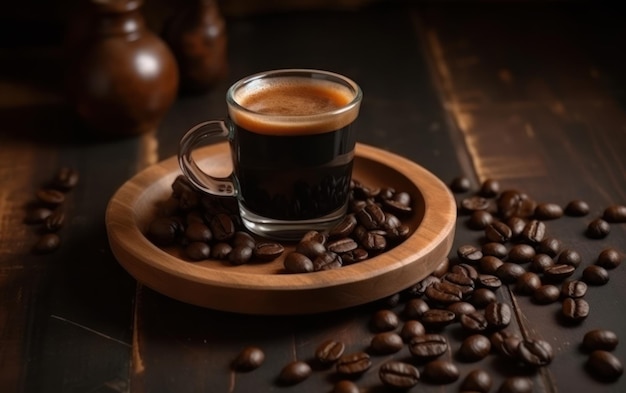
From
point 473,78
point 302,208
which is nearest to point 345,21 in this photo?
point 473,78

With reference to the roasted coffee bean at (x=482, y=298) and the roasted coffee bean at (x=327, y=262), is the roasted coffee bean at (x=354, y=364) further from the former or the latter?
the roasted coffee bean at (x=482, y=298)

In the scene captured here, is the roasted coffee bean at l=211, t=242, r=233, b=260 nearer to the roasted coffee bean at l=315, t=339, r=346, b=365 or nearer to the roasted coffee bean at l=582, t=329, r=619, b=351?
the roasted coffee bean at l=315, t=339, r=346, b=365

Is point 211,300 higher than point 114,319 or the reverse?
higher

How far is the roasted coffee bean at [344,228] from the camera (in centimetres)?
155

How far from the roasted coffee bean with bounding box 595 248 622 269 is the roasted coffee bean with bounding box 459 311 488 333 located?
0.32 metres

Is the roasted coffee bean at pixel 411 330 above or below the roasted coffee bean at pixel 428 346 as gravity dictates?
below

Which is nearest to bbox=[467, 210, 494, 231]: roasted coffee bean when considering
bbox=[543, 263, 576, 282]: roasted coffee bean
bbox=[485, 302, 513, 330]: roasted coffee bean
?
bbox=[543, 263, 576, 282]: roasted coffee bean

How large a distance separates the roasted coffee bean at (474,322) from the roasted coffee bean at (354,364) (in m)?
0.19

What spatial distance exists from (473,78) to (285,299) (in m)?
1.42

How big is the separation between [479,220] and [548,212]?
6.0 inches

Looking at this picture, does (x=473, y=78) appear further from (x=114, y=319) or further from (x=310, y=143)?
(x=114, y=319)

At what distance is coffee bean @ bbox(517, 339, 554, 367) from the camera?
4.39 ft

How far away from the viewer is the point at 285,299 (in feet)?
4.43

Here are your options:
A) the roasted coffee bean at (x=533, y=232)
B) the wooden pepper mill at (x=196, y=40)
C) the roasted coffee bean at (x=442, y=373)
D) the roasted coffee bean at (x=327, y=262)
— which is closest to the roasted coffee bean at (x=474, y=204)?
the roasted coffee bean at (x=533, y=232)
